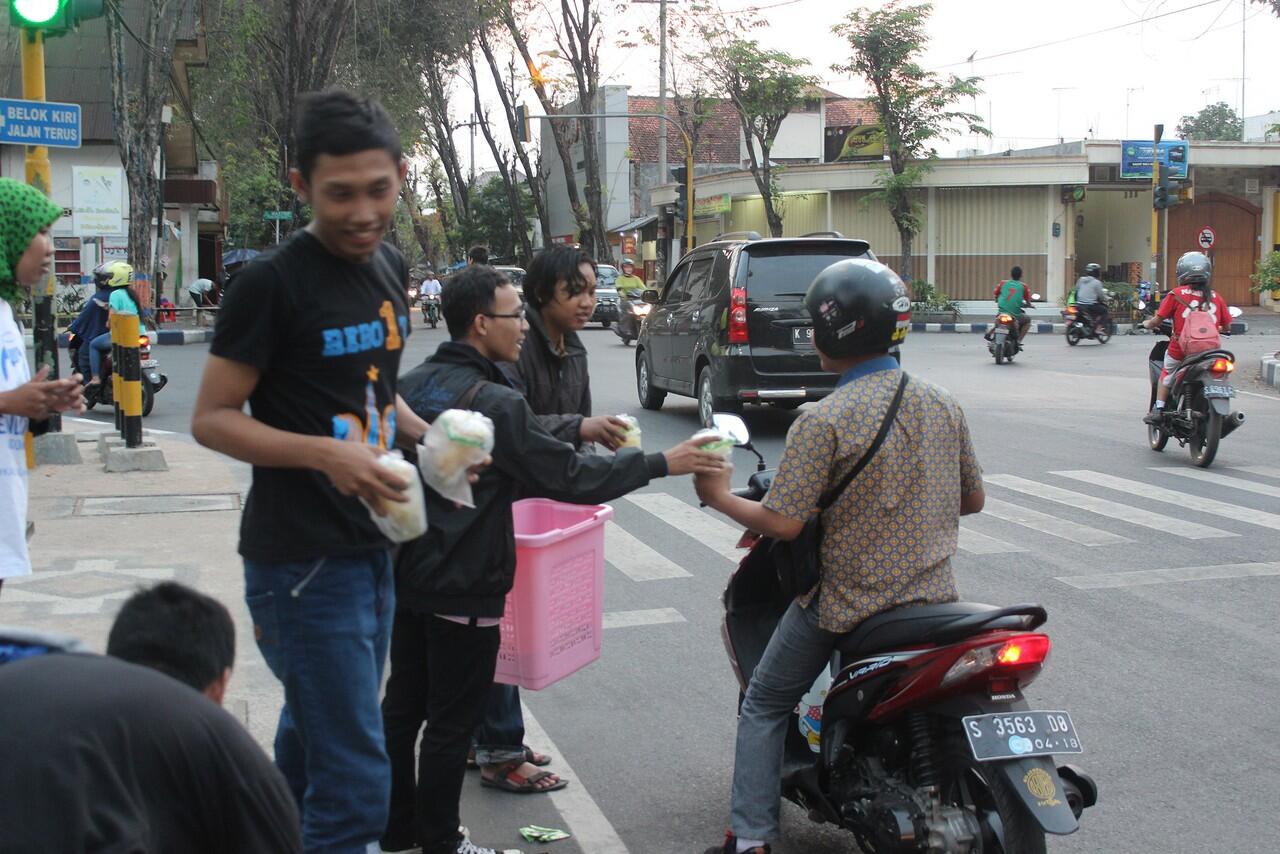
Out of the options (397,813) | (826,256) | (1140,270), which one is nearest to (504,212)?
(1140,270)

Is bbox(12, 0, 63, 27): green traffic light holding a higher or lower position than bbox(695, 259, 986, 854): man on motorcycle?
higher

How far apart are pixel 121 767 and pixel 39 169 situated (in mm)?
7818

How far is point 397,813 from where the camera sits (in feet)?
12.5

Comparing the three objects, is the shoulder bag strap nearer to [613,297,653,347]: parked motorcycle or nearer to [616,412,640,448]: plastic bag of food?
[616,412,640,448]: plastic bag of food

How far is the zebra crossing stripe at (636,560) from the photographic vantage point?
7344 millimetres

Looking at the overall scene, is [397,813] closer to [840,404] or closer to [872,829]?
[872,829]

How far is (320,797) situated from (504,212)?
59.8 meters

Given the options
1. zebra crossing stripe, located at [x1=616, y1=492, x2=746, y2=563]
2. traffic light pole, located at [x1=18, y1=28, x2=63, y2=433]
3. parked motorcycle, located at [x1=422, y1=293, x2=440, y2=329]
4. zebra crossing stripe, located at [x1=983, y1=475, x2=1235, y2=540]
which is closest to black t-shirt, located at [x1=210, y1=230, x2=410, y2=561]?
zebra crossing stripe, located at [x1=616, y1=492, x2=746, y2=563]

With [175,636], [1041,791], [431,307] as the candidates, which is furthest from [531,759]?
[431,307]

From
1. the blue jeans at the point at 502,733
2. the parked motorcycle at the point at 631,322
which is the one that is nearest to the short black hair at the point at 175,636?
the blue jeans at the point at 502,733

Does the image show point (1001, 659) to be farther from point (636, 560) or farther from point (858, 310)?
point (636, 560)

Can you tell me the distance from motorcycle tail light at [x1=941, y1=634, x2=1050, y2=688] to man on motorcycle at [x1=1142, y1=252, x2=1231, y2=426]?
8540 mm

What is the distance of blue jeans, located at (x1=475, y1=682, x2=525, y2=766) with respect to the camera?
4418 millimetres

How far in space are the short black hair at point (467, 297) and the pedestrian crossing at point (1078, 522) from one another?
9.73 ft
